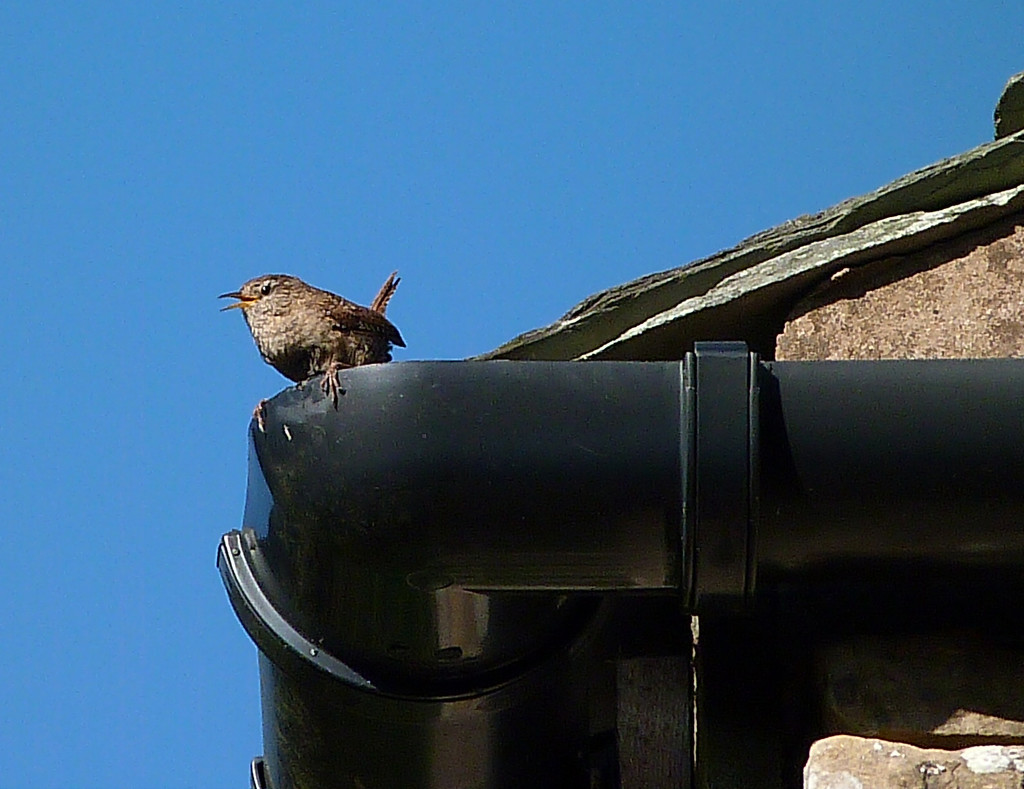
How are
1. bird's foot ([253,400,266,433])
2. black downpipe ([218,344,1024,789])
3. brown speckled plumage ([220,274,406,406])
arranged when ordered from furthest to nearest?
brown speckled plumage ([220,274,406,406]), bird's foot ([253,400,266,433]), black downpipe ([218,344,1024,789])

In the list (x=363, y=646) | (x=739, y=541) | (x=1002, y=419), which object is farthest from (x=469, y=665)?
(x=1002, y=419)

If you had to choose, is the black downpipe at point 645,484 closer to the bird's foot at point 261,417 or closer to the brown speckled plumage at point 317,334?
the bird's foot at point 261,417

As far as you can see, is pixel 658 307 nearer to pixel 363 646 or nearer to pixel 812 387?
pixel 812 387

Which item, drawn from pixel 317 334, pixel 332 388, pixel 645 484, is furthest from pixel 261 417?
pixel 317 334

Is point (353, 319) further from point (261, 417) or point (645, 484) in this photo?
point (645, 484)

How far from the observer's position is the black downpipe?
1884mm

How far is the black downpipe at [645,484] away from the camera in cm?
188

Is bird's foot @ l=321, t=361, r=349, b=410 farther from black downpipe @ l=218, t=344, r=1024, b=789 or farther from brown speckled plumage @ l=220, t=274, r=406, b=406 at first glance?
brown speckled plumage @ l=220, t=274, r=406, b=406

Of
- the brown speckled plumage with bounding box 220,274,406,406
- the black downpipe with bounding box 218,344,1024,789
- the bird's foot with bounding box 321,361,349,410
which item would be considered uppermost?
the brown speckled plumage with bounding box 220,274,406,406

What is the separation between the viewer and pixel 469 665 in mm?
2129

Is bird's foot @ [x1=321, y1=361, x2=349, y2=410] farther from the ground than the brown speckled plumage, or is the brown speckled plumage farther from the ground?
the brown speckled plumage

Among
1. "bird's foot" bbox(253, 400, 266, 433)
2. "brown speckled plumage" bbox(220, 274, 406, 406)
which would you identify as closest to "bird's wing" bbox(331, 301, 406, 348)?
"brown speckled plumage" bbox(220, 274, 406, 406)

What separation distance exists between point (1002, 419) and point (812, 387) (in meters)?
0.25

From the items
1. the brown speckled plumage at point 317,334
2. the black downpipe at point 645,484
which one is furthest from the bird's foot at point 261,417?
the brown speckled plumage at point 317,334
